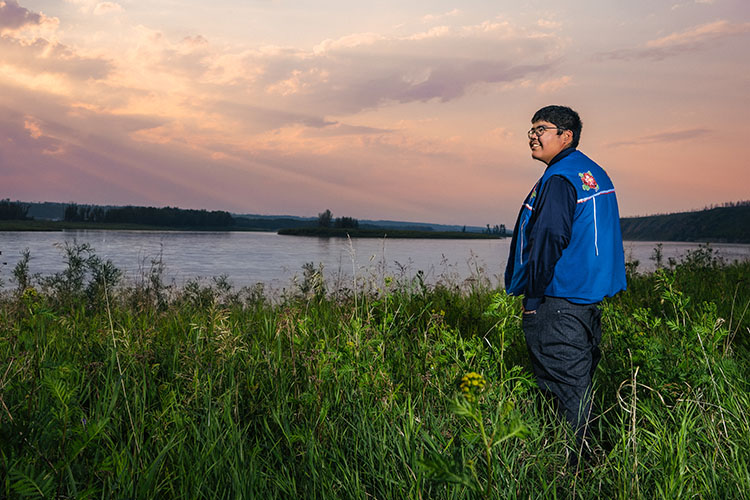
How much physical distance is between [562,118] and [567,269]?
3.55 feet

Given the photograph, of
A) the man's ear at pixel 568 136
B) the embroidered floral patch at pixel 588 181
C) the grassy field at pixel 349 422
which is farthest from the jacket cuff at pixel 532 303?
the man's ear at pixel 568 136

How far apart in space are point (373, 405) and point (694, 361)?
7.85 feet

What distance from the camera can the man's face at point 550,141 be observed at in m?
3.58

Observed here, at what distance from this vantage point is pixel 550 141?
11.8 ft

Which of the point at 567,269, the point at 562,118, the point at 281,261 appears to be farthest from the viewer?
the point at 281,261

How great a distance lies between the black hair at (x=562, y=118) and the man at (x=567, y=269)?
0.53 ft

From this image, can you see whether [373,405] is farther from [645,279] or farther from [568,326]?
[645,279]

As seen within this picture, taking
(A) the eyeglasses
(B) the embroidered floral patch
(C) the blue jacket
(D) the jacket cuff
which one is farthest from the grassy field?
(A) the eyeglasses

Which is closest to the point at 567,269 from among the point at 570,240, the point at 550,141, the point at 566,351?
the point at 570,240

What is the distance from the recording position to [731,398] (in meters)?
3.29

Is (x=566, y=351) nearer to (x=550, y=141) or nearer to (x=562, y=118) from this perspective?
(x=550, y=141)

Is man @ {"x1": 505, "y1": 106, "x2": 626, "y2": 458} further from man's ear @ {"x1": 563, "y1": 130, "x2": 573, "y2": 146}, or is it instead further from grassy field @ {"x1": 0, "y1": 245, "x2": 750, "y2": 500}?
grassy field @ {"x1": 0, "y1": 245, "x2": 750, "y2": 500}

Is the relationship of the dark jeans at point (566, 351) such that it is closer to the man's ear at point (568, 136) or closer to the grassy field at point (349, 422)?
the grassy field at point (349, 422)

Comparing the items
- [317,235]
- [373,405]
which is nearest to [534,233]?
[373,405]
